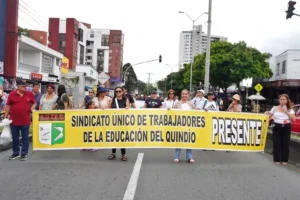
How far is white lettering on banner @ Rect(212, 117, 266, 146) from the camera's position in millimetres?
9242

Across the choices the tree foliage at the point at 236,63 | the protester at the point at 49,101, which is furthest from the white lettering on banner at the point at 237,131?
the tree foliage at the point at 236,63

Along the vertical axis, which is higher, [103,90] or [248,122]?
[103,90]

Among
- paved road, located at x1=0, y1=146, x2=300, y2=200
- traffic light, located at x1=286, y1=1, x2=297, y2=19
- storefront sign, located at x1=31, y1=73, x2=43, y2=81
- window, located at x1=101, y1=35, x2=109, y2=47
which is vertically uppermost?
window, located at x1=101, y1=35, x2=109, y2=47

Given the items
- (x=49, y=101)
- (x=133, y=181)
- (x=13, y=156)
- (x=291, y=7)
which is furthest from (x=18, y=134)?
(x=291, y=7)

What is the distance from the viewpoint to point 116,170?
7.65m

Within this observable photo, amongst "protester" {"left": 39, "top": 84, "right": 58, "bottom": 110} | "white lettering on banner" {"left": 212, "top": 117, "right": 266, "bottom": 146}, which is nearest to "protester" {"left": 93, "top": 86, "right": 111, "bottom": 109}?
"protester" {"left": 39, "top": 84, "right": 58, "bottom": 110}

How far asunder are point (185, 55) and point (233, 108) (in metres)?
92.7

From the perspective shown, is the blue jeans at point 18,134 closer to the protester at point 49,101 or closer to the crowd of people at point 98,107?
the crowd of people at point 98,107

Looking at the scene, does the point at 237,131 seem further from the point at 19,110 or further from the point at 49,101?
the point at 19,110

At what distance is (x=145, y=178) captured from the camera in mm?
6941

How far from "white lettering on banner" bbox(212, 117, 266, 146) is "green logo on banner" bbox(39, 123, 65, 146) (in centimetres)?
368

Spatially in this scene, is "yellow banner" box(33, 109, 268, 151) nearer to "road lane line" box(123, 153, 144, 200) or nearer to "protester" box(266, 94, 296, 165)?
"road lane line" box(123, 153, 144, 200)

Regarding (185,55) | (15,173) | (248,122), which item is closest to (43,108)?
(15,173)

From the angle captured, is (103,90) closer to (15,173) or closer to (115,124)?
(115,124)
